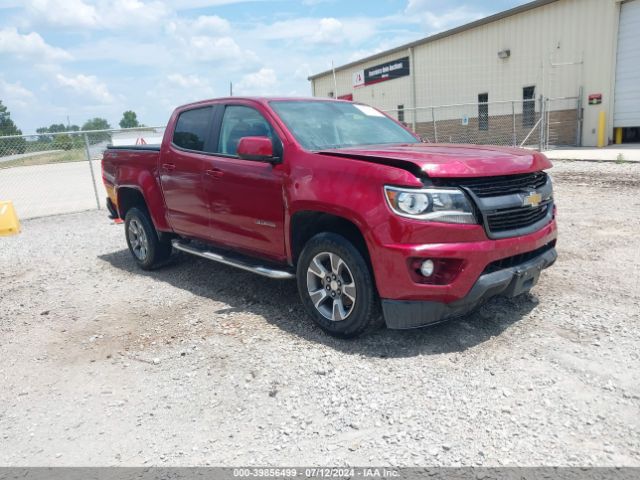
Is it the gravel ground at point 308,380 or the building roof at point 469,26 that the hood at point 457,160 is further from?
the building roof at point 469,26

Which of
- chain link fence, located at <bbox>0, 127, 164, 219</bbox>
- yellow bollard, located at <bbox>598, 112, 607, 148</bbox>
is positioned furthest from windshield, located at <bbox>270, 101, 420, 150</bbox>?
yellow bollard, located at <bbox>598, 112, 607, 148</bbox>

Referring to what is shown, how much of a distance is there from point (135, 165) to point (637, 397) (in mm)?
5464

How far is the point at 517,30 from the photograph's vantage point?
2064 centimetres

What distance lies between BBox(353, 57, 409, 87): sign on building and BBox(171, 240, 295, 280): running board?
25.6m

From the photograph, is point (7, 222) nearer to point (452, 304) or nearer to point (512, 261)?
point (452, 304)

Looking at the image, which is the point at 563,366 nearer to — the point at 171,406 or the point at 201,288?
the point at 171,406

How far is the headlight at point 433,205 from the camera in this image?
327 centimetres

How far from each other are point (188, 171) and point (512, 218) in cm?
319

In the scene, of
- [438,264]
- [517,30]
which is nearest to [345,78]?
[517,30]

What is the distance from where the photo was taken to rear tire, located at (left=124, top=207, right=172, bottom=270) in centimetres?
612

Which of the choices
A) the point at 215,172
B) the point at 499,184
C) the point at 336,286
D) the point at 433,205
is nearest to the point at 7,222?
the point at 215,172

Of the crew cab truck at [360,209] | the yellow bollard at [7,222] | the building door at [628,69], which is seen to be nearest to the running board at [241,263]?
the crew cab truck at [360,209]

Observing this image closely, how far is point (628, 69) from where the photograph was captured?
1709 centimetres

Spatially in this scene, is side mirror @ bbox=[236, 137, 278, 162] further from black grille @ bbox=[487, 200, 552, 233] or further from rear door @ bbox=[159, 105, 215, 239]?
black grille @ bbox=[487, 200, 552, 233]
